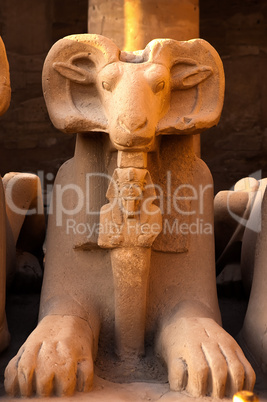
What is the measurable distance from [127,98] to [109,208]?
1.26 ft

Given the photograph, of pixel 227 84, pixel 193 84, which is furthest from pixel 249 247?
pixel 227 84

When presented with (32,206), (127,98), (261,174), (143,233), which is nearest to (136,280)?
(143,233)

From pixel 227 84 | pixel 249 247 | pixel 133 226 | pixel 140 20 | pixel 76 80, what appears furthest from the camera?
pixel 227 84

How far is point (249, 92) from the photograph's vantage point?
6168 mm

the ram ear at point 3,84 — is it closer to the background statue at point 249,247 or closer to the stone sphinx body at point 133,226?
the stone sphinx body at point 133,226

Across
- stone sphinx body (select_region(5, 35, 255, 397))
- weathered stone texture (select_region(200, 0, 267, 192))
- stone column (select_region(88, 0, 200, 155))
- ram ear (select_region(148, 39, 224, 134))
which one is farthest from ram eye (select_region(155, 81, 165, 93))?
weathered stone texture (select_region(200, 0, 267, 192))

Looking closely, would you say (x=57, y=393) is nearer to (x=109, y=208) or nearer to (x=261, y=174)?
(x=109, y=208)

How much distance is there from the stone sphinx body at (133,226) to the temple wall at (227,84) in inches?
130

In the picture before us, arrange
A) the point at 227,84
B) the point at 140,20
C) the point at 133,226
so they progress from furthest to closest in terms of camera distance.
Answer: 1. the point at 227,84
2. the point at 140,20
3. the point at 133,226

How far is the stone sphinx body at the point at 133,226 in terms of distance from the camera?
96.2 inches

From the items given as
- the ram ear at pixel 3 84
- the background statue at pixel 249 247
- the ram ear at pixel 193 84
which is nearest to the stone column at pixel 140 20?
the background statue at pixel 249 247

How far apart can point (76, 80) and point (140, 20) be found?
204cm

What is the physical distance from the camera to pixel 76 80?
2811 mm

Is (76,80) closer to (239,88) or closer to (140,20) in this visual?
(140,20)
